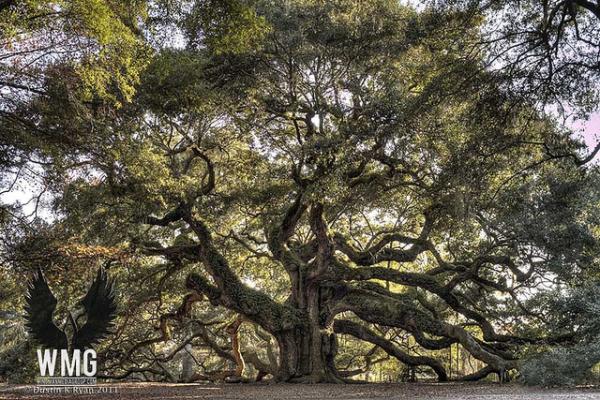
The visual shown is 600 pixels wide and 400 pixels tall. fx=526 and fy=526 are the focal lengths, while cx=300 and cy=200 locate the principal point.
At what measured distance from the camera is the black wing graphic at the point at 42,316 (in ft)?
21.2

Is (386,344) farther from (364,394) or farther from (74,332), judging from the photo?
(74,332)

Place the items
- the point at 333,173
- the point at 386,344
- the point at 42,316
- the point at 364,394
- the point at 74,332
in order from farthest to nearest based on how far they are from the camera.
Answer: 1. the point at 386,344
2. the point at 333,173
3. the point at 364,394
4. the point at 74,332
5. the point at 42,316

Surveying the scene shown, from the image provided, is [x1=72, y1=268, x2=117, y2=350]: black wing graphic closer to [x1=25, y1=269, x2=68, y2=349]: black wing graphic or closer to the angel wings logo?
the angel wings logo

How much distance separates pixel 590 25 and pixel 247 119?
684cm

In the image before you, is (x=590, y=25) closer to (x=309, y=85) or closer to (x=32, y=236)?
(x=309, y=85)

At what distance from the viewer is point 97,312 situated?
22.6 feet

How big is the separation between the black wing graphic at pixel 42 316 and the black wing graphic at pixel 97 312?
0.77 ft

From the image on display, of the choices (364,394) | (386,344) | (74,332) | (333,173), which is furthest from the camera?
(386,344)

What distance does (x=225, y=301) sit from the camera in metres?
13.2

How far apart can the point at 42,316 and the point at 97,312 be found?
654mm

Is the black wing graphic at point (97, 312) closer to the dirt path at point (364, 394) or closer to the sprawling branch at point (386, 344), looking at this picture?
the dirt path at point (364, 394)

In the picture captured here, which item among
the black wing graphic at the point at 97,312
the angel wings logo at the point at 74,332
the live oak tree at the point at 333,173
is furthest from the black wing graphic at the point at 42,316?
the live oak tree at the point at 333,173

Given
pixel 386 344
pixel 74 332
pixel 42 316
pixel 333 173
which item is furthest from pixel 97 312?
pixel 386 344

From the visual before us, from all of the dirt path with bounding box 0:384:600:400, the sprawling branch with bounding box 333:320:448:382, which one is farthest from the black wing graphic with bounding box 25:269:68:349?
the sprawling branch with bounding box 333:320:448:382
